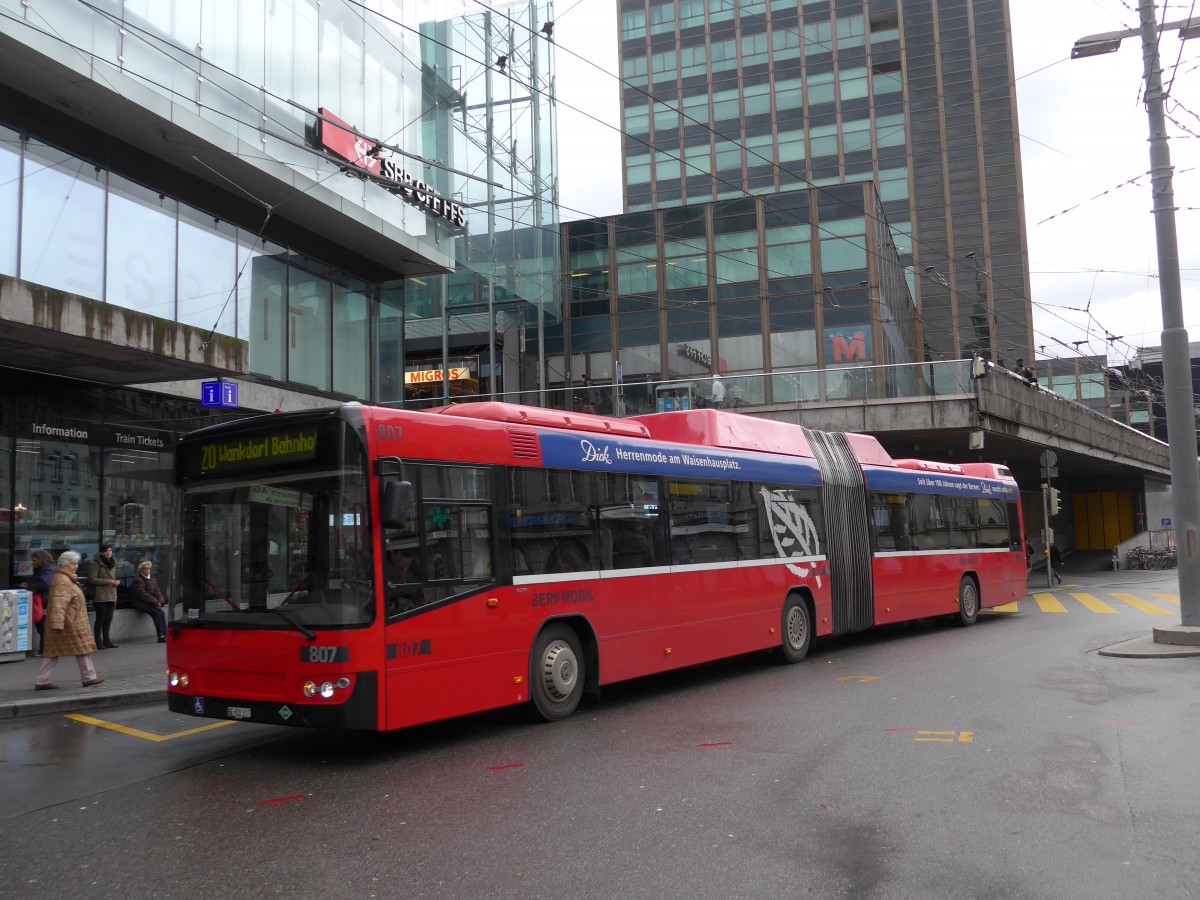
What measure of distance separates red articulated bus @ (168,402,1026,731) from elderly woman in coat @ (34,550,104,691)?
3.60 metres

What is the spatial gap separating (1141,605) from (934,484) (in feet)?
26.3

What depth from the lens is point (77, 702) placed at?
1046 centimetres

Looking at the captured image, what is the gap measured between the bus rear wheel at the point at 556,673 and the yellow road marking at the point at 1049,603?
1524 cm

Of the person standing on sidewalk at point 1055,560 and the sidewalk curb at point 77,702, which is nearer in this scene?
the sidewalk curb at point 77,702

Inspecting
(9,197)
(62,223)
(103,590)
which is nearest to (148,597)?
(103,590)

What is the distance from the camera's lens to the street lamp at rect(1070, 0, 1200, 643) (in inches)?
513

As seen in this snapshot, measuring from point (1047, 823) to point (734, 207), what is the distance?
44.1 metres

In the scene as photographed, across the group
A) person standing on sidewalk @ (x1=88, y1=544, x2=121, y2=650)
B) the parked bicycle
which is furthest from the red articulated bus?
the parked bicycle

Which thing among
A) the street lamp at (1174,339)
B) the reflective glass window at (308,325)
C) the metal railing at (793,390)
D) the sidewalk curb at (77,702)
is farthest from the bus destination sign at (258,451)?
the metal railing at (793,390)

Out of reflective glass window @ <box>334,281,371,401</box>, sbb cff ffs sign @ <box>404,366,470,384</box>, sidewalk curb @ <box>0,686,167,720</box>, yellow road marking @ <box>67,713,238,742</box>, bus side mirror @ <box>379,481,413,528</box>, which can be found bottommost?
yellow road marking @ <box>67,713,238,742</box>

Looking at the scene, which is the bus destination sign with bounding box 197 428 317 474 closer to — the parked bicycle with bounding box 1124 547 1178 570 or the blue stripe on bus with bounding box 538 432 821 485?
the blue stripe on bus with bounding box 538 432 821 485

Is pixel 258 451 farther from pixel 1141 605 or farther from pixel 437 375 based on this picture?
pixel 437 375

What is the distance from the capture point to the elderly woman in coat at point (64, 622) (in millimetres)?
10805

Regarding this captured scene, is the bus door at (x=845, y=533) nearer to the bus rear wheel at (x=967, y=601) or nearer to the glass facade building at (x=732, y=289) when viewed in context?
the bus rear wheel at (x=967, y=601)
